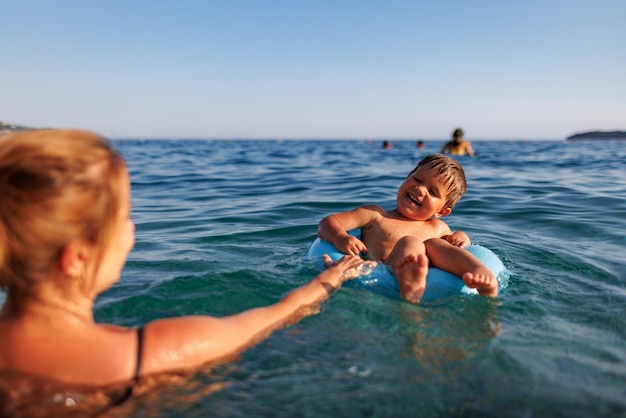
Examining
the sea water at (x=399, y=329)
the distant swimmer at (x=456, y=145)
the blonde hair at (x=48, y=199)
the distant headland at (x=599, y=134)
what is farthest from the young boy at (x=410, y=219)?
the distant headland at (x=599, y=134)

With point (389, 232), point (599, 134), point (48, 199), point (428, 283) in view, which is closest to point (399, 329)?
point (428, 283)

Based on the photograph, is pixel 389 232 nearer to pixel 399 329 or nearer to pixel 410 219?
pixel 410 219

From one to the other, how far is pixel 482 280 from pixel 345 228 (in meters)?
1.33

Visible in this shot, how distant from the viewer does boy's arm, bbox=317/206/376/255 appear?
11.8 ft

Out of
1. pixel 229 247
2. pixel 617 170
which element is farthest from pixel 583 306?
pixel 617 170

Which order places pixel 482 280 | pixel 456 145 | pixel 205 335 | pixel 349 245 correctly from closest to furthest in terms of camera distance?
pixel 205 335, pixel 482 280, pixel 349 245, pixel 456 145

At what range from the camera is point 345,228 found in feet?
13.0

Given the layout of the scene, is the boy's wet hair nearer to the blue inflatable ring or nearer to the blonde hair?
the blue inflatable ring

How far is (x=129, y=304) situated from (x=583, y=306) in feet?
9.67

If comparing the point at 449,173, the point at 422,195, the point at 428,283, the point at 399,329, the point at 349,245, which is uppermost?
the point at 449,173

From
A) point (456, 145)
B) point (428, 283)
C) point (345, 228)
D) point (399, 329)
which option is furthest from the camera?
point (456, 145)

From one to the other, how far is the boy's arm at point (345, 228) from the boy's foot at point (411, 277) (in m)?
0.61

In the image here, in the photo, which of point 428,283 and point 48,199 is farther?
point 428,283

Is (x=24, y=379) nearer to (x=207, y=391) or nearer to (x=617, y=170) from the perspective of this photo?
(x=207, y=391)
